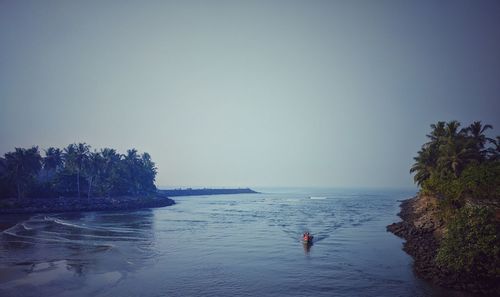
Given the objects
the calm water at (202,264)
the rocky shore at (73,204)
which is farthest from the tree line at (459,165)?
the rocky shore at (73,204)

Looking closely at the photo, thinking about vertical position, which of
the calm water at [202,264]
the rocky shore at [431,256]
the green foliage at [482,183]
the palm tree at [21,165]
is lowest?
the calm water at [202,264]

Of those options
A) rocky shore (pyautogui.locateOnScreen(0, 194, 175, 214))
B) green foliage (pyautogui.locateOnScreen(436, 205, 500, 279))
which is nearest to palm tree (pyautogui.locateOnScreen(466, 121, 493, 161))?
green foliage (pyautogui.locateOnScreen(436, 205, 500, 279))

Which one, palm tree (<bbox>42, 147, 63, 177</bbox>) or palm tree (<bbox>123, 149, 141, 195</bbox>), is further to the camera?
palm tree (<bbox>123, 149, 141, 195</bbox>)

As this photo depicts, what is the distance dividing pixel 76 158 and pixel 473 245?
4296 inches

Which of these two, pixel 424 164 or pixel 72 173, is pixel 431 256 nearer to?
pixel 424 164

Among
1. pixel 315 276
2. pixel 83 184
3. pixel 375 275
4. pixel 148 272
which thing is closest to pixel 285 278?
pixel 315 276

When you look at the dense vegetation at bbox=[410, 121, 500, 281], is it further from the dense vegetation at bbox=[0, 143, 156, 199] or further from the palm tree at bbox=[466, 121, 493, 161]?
the dense vegetation at bbox=[0, 143, 156, 199]

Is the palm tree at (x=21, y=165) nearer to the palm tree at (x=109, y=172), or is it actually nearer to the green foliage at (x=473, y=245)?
the palm tree at (x=109, y=172)

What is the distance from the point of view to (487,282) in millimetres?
22984

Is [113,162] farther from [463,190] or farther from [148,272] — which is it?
[463,190]

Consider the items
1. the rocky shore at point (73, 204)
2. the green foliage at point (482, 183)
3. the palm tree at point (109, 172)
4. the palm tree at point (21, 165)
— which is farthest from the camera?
the palm tree at point (109, 172)

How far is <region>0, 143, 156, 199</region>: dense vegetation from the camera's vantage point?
8738 cm

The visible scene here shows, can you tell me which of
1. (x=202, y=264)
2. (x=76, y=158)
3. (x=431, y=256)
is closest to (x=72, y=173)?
(x=76, y=158)

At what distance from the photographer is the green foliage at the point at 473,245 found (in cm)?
2291
